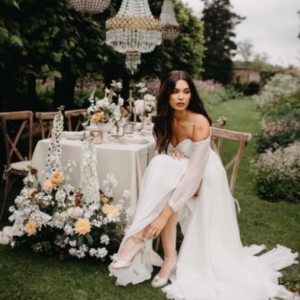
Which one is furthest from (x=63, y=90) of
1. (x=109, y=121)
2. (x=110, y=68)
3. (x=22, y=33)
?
(x=109, y=121)

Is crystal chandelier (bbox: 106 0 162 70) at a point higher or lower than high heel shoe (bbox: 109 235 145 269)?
higher

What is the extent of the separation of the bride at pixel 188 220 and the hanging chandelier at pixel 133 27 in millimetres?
2729

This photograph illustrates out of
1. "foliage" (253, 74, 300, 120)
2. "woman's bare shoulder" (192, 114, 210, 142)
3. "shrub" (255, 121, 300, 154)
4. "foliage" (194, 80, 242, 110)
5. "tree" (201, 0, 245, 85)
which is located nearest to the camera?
"woman's bare shoulder" (192, 114, 210, 142)

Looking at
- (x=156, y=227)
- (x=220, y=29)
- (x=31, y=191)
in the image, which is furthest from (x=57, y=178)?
(x=220, y=29)

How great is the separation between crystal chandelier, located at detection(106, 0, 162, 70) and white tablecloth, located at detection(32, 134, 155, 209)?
227cm

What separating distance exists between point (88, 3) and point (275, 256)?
12.6ft

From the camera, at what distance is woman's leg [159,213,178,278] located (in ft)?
11.9

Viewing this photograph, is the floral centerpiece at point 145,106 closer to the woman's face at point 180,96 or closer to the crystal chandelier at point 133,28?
the crystal chandelier at point 133,28

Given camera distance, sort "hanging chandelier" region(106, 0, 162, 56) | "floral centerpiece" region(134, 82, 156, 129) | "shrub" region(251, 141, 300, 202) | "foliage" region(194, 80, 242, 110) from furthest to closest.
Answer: "foliage" region(194, 80, 242, 110) < "shrub" region(251, 141, 300, 202) < "hanging chandelier" region(106, 0, 162, 56) < "floral centerpiece" region(134, 82, 156, 129)

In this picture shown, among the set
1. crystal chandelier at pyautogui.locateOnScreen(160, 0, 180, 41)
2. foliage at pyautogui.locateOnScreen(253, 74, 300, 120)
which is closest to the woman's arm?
crystal chandelier at pyautogui.locateOnScreen(160, 0, 180, 41)

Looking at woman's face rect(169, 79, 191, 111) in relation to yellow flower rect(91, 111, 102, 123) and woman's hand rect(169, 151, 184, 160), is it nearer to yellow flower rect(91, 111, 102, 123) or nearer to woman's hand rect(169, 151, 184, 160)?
woman's hand rect(169, 151, 184, 160)

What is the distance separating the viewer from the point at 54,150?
4164 millimetres

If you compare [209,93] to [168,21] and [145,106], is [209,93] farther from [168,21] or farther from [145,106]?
[145,106]

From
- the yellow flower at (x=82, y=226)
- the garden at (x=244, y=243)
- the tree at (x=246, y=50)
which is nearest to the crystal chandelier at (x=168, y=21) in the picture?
the garden at (x=244, y=243)
